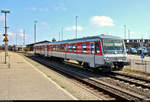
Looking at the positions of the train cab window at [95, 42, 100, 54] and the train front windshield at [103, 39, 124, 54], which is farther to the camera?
the train cab window at [95, 42, 100, 54]

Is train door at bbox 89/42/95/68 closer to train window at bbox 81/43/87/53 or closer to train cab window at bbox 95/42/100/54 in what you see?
train cab window at bbox 95/42/100/54

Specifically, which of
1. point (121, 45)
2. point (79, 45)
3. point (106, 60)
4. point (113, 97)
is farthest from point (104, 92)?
point (79, 45)

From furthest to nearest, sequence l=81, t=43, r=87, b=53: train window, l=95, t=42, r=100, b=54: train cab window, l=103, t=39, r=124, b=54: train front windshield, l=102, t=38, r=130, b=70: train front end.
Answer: l=81, t=43, r=87, b=53: train window
l=95, t=42, r=100, b=54: train cab window
l=103, t=39, r=124, b=54: train front windshield
l=102, t=38, r=130, b=70: train front end

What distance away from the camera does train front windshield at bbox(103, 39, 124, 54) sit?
1370 centimetres

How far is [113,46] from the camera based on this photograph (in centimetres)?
1416

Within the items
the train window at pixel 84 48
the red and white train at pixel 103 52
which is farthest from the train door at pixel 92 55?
the train window at pixel 84 48

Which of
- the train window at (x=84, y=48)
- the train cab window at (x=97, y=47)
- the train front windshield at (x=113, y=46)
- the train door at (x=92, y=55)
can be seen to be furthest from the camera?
the train window at (x=84, y=48)

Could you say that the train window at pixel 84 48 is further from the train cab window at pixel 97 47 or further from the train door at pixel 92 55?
the train cab window at pixel 97 47

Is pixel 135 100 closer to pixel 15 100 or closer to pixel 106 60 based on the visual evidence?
pixel 15 100

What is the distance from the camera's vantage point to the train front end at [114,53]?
13362 mm

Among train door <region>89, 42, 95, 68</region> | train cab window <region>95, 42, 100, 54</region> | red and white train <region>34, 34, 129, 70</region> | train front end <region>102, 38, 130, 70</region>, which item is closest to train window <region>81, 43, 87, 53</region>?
red and white train <region>34, 34, 129, 70</region>

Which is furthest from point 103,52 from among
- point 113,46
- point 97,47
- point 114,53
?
point 113,46

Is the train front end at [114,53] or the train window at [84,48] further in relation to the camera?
the train window at [84,48]

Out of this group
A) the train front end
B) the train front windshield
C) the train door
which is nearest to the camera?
the train front end
